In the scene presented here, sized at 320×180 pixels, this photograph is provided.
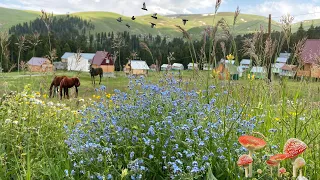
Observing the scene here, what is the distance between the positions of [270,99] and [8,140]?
3569 mm

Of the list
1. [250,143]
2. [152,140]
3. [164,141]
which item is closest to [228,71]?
[164,141]

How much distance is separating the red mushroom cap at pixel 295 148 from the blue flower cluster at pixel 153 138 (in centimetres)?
56

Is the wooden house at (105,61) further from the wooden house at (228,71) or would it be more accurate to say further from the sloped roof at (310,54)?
the sloped roof at (310,54)

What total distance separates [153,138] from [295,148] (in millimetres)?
1420

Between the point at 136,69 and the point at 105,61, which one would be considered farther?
the point at 105,61

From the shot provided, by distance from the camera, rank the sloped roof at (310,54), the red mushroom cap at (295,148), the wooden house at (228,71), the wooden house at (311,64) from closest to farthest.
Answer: the red mushroom cap at (295,148), the wooden house at (228,71), the wooden house at (311,64), the sloped roof at (310,54)

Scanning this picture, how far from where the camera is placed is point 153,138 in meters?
2.69

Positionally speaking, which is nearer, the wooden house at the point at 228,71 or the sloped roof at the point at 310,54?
the wooden house at the point at 228,71

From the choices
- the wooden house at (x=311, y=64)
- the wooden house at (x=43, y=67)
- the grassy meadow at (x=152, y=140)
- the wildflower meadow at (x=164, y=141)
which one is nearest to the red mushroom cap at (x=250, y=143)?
the wildflower meadow at (x=164, y=141)

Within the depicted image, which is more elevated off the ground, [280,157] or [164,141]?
[280,157]

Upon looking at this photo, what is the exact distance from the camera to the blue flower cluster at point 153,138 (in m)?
2.25

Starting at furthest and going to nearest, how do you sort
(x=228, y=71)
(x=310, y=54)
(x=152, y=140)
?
(x=310, y=54) → (x=228, y=71) → (x=152, y=140)

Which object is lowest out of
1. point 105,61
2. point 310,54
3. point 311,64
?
point 311,64

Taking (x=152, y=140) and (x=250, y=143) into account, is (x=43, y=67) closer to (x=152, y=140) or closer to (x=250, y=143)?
(x=152, y=140)
